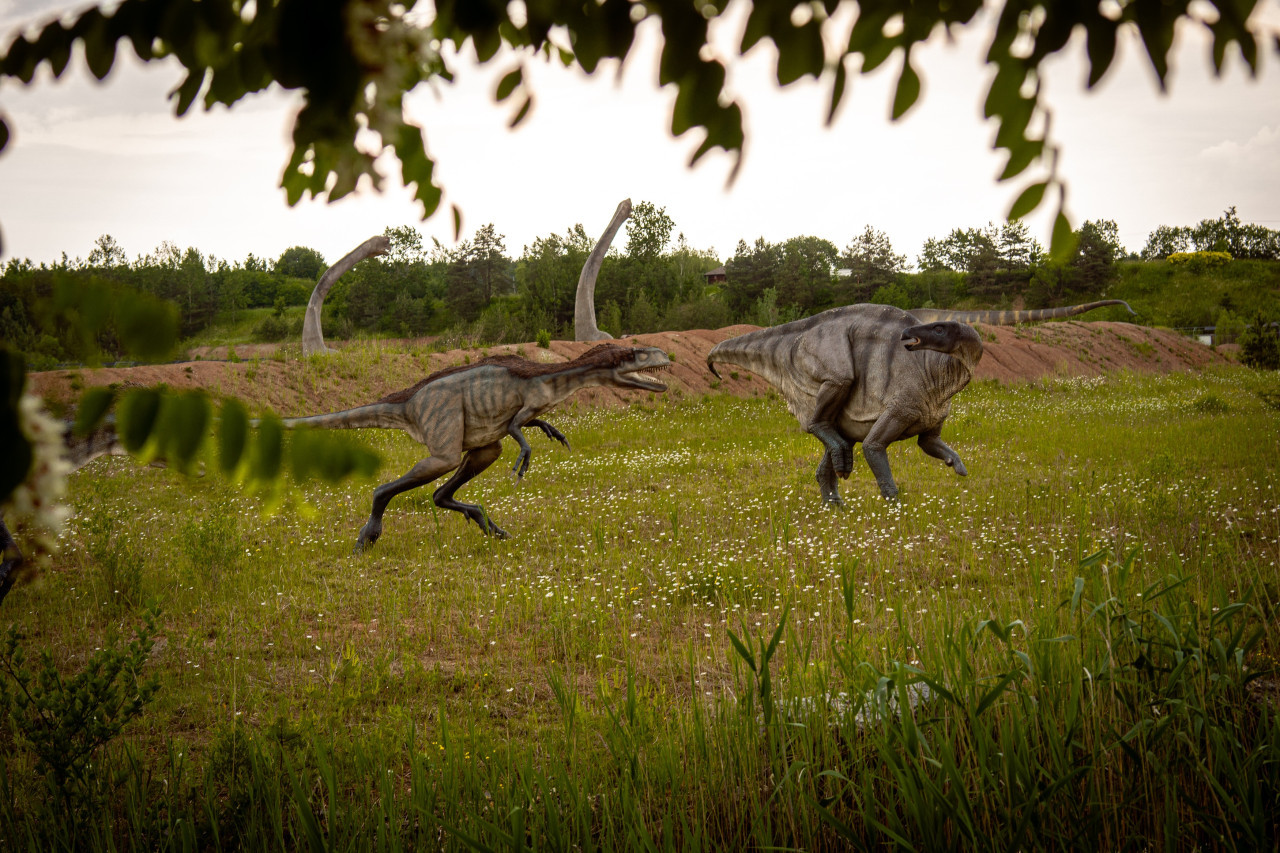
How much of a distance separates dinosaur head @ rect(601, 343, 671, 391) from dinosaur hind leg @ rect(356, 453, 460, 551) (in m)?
1.54

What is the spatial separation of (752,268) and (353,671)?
4098cm

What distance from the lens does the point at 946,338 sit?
7.62 m

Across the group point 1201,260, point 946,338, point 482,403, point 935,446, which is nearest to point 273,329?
point 482,403

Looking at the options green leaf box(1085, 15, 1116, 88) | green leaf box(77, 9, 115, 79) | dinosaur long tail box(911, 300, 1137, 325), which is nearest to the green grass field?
green leaf box(77, 9, 115, 79)

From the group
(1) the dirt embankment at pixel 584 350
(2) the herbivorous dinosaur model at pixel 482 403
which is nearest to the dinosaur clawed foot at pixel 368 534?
(2) the herbivorous dinosaur model at pixel 482 403

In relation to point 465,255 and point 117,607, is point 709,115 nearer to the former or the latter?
point 117,607

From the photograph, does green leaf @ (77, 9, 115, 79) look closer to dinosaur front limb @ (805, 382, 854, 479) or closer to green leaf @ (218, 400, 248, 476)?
green leaf @ (218, 400, 248, 476)

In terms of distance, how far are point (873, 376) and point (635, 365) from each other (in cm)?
245

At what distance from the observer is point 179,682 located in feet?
14.6

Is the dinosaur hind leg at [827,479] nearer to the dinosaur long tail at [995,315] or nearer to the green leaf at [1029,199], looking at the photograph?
the dinosaur long tail at [995,315]

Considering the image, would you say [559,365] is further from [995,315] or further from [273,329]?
[273,329]

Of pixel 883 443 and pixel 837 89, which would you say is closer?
pixel 837 89

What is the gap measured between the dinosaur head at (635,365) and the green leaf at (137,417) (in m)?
6.14

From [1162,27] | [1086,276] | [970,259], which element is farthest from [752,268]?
[1162,27]
